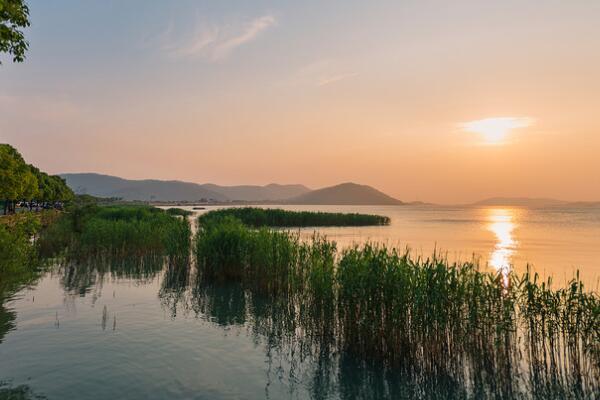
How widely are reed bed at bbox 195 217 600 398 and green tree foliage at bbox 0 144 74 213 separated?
2078cm

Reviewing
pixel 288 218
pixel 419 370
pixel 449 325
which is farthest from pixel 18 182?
pixel 288 218

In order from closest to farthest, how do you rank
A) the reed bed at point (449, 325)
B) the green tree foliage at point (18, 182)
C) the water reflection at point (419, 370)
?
the water reflection at point (419, 370) → the reed bed at point (449, 325) → the green tree foliage at point (18, 182)

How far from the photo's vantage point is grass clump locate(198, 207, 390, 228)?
8050cm

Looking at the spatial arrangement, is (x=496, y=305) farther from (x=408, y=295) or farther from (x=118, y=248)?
(x=118, y=248)

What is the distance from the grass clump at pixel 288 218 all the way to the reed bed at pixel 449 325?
6306cm

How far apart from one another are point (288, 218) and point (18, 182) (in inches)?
2129

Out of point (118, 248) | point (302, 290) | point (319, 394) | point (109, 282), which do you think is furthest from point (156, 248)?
point (319, 394)

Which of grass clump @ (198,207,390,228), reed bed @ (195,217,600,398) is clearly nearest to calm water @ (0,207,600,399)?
reed bed @ (195,217,600,398)

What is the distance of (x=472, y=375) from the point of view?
37.0ft

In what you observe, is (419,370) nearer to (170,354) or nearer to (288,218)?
(170,354)

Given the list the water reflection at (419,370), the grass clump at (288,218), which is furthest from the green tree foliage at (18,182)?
the grass clump at (288,218)

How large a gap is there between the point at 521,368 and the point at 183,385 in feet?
33.6

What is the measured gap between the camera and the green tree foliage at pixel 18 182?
3180cm

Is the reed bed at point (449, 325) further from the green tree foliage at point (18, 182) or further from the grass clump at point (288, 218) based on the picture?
the grass clump at point (288, 218)
